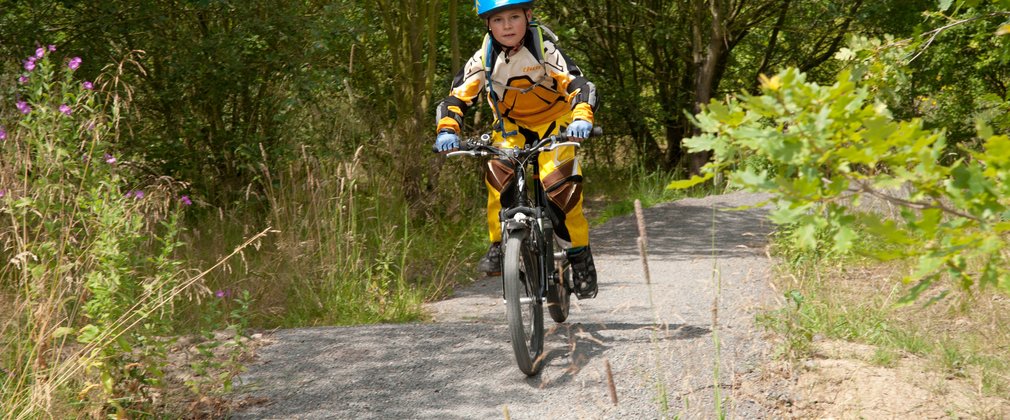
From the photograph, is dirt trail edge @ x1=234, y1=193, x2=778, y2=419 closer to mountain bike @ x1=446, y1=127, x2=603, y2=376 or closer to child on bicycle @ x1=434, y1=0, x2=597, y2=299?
mountain bike @ x1=446, y1=127, x2=603, y2=376

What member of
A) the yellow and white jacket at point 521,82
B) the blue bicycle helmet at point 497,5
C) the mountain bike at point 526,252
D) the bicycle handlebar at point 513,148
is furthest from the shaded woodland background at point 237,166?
the blue bicycle helmet at point 497,5

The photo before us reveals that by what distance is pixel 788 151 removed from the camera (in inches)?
87.6

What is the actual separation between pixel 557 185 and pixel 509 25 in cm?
84

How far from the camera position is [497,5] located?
5.03 metres

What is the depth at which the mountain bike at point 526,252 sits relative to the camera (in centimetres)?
451

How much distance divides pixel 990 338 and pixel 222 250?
5.08m

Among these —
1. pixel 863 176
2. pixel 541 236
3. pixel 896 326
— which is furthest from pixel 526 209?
pixel 863 176

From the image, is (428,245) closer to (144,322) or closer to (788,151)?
(144,322)

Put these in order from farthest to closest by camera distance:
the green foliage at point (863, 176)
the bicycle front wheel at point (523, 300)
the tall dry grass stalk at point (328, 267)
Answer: the tall dry grass stalk at point (328, 267)
the bicycle front wheel at point (523, 300)
the green foliage at point (863, 176)

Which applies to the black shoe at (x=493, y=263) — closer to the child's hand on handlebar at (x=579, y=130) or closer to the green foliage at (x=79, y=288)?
the child's hand on handlebar at (x=579, y=130)

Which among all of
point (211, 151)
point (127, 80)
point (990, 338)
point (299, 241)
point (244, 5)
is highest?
point (244, 5)

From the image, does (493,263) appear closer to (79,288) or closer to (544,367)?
(544,367)

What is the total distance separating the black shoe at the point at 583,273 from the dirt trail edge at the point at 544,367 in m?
0.20

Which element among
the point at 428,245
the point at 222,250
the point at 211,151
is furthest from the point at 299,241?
the point at 211,151
